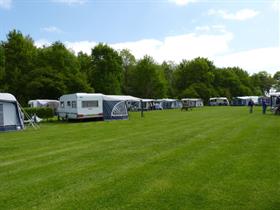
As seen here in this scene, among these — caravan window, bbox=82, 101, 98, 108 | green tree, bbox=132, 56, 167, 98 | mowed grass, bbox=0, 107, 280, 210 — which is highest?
green tree, bbox=132, 56, 167, 98

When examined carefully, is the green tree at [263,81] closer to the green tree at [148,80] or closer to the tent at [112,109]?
the green tree at [148,80]

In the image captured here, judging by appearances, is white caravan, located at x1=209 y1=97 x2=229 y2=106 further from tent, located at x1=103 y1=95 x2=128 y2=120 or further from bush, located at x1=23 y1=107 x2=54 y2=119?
bush, located at x1=23 y1=107 x2=54 y2=119

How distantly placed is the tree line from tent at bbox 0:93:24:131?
74.0ft

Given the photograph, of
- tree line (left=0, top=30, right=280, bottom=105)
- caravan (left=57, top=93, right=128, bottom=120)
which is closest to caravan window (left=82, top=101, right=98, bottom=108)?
caravan (left=57, top=93, right=128, bottom=120)

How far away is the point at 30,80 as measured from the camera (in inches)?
1652

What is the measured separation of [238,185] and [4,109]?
50.1ft

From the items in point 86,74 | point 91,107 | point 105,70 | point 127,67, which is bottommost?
point 91,107

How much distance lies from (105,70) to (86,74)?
2.99 m

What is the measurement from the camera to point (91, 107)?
24422 millimetres

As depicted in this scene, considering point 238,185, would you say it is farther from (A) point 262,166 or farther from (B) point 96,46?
(B) point 96,46

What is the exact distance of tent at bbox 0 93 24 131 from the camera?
58.5 feet

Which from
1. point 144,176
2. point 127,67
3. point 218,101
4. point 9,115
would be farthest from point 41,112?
point 218,101

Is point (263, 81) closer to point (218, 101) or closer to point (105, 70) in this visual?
point (218, 101)

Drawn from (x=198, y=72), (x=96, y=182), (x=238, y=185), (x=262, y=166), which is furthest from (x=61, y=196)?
(x=198, y=72)
